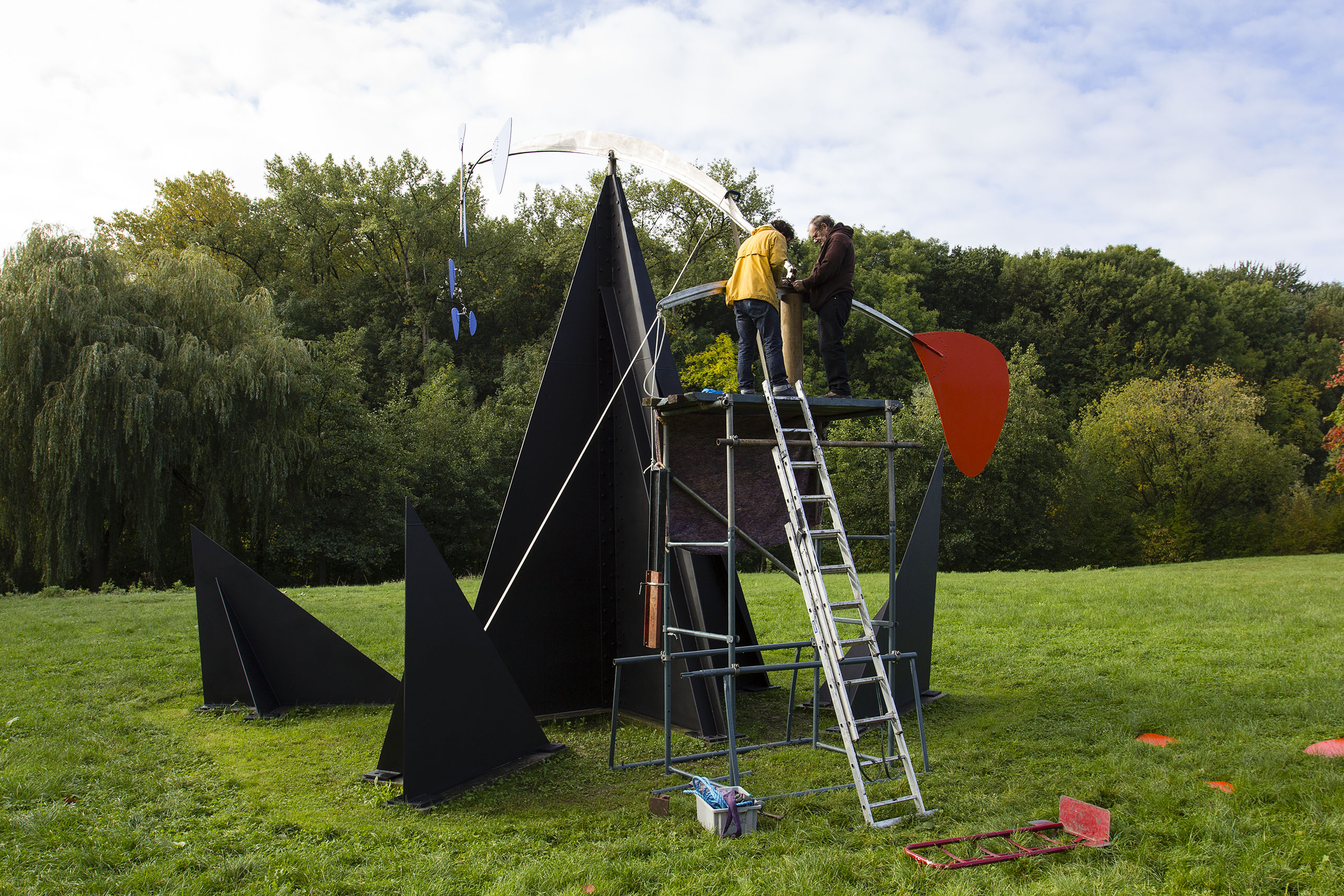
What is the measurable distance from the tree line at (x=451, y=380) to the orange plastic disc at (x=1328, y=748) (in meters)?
18.7

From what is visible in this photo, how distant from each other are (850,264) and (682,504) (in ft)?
6.89

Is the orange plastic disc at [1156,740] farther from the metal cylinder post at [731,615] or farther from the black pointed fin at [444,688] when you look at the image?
the black pointed fin at [444,688]

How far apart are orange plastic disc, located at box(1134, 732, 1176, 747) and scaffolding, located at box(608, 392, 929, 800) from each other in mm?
1576

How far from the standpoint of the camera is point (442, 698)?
5145 mm

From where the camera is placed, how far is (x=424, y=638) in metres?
5.11

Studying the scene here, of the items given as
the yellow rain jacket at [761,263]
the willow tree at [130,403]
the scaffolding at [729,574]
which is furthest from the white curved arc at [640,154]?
the willow tree at [130,403]

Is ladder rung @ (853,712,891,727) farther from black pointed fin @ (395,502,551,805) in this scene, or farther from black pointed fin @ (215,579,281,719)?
black pointed fin @ (215,579,281,719)

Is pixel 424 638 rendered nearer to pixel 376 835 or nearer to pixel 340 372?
pixel 376 835

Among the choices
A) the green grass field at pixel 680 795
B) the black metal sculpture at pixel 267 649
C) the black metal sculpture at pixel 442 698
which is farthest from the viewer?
the black metal sculpture at pixel 267 649

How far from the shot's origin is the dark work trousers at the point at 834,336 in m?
5.93

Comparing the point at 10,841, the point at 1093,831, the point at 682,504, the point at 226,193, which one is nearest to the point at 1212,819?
the point at 1093,831

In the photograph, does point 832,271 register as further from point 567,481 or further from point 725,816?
point 725,816

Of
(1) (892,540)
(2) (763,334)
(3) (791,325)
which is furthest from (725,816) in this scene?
(3) (791,325)

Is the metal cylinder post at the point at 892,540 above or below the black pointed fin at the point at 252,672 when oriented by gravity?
above
